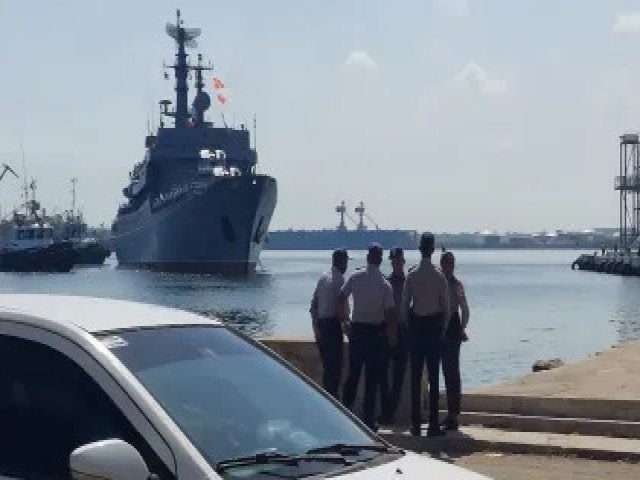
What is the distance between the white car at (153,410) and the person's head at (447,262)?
570 centimetres

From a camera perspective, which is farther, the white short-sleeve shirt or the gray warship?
the gray warship

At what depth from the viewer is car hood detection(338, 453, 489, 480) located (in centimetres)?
377

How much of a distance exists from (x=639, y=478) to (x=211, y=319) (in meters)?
4.63

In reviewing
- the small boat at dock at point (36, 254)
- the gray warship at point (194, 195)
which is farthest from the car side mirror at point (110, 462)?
the small boat at dock at point (36, 254)

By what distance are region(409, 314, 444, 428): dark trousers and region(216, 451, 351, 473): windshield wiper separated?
18.9ft

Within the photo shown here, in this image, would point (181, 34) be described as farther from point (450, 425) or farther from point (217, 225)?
point (450, 425)

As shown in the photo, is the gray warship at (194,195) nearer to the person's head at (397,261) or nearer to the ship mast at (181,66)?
the ship mast at (181,66)

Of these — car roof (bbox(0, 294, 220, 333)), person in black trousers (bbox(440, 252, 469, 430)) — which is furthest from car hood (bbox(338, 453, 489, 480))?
person in black trousers (bbox(440, 252, 469, 430))

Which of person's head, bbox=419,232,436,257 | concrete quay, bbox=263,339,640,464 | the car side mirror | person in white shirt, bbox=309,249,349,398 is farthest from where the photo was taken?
person in white shirt, bbox=309,249,349,398

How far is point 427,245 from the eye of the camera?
9.61 metres

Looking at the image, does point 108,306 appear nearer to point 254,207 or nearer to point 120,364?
point 120,364

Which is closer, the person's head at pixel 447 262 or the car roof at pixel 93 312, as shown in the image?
the car roof at pixel 93 312

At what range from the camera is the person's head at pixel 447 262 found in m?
10.0

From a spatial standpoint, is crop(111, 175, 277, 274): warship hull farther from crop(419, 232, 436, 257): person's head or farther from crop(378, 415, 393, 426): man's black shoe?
crop(419, 232, 436, 257): person's head
